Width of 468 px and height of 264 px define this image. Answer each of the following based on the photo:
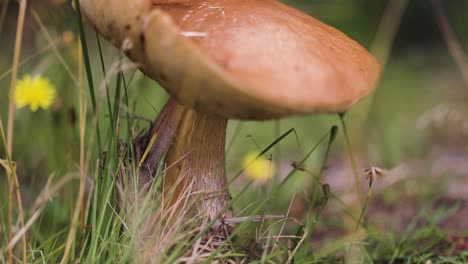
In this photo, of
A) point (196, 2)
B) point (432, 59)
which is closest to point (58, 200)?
point (196, 2)

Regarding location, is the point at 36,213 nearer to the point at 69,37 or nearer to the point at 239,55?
the point at 239,55

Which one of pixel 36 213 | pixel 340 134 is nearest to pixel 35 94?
pixel 36 213

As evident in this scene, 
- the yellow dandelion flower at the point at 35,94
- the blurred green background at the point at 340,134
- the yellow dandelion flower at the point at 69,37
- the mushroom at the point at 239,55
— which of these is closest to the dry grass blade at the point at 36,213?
the blurred green background at the point at 340,134

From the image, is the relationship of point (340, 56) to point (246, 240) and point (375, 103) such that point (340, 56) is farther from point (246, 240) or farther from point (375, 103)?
point (375, 103)

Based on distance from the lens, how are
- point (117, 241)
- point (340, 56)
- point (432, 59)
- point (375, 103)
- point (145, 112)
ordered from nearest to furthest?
point (340, 56) < point (117, 241) < point (145, 112) < point (375, 103) < point (432, 59)

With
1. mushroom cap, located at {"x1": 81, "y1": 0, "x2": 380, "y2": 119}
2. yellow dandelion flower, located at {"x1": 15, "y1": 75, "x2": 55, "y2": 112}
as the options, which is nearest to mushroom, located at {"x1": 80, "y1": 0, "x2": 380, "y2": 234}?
mushroom cap, located at {"x1": 81, "y1": 0, "x2": 380, "y2": 119}

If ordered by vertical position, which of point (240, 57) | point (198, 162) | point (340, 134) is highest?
point (240, 57)

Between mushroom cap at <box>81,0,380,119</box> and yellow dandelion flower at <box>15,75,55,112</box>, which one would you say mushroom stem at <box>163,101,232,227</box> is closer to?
mushroom cap at <box>81,0,380,119</box>

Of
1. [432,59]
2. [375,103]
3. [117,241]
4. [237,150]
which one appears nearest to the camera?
[117,241]
